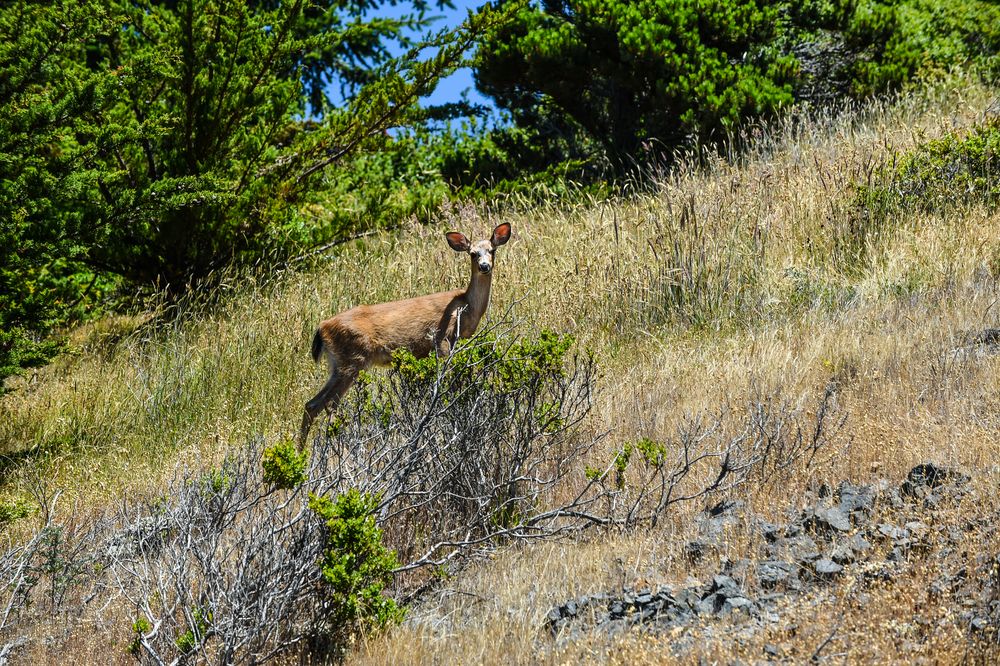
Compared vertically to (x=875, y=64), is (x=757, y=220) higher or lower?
lower

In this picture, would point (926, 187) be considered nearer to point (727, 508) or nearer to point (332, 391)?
point (727, 508)

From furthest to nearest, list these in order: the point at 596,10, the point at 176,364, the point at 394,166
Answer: the point at 394,166, the point at 596,10, the point at 176,364

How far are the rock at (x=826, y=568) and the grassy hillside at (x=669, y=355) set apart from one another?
0.14 m

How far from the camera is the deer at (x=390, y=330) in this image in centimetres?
873

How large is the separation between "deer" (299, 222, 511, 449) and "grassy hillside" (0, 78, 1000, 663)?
683 mm

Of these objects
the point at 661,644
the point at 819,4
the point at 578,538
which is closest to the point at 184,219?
the point at 578,538

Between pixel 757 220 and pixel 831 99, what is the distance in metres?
5.21

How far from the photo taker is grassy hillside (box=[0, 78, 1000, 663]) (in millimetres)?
5363

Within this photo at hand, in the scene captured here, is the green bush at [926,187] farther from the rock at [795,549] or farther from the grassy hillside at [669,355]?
the rock at [795,549]

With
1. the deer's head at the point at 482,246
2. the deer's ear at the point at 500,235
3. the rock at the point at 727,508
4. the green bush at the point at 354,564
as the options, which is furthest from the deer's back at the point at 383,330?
the green bush at the point at 354,564

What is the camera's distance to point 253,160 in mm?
11719

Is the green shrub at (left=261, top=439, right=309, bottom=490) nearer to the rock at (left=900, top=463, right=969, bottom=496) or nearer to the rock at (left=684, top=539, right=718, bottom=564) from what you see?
the rock at (left=684, top=539, right=718, bottom=564)

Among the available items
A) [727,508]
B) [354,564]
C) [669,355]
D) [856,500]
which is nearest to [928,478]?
[856,500]

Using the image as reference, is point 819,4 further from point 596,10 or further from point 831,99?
point 596,10
